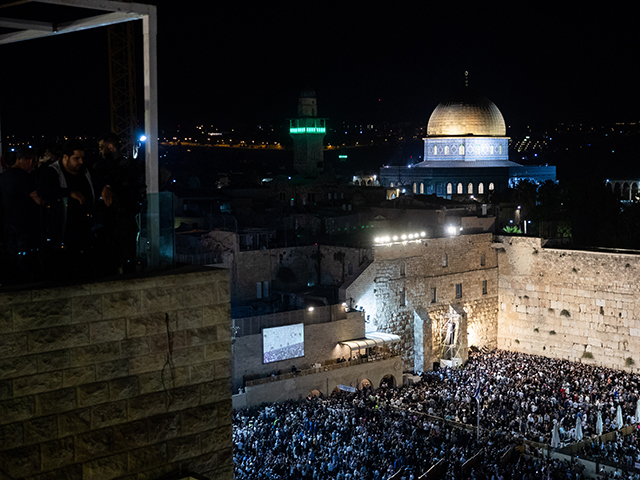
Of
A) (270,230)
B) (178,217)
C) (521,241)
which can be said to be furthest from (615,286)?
(178,217)

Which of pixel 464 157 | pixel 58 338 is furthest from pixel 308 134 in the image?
pixel 58 338

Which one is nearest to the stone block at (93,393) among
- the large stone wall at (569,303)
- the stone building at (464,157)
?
the large stone wall at (569,303)

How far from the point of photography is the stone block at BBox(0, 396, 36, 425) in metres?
5.06

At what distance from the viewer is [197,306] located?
6.04 metres

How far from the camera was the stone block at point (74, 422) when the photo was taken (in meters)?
5.33

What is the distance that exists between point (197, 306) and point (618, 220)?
127 ft

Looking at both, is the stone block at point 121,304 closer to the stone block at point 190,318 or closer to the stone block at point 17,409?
the stone block at point 190,318

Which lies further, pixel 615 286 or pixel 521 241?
pixel 521 241

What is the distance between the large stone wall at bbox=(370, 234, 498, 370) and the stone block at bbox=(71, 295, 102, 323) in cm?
2408

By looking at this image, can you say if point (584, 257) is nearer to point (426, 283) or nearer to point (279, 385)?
point (426, 283)

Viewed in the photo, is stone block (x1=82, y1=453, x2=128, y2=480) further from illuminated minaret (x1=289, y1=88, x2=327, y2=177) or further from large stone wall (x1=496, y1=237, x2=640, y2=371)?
illuminated minaret (x1=289, y1=88, x2=327, y2=177)

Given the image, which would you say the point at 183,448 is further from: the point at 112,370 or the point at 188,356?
the point at 112,370

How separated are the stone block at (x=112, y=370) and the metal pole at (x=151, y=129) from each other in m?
0.98

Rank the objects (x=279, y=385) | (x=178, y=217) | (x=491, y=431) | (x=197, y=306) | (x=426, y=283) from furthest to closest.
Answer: (x=178, y=217) < (x=426, y=283) < (x=279, y=385) < (x=491, y=431) < (x=197, y=306)
